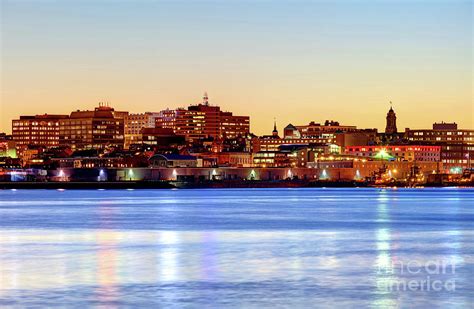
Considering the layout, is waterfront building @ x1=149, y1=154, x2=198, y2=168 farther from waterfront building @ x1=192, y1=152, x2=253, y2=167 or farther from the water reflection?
the water reflection

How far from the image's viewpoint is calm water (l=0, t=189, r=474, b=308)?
20172mm

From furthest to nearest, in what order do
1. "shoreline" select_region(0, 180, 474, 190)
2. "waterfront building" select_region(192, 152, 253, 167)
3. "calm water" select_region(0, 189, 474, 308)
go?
1. "waterfront building" select_region(192, 152, 253, 167)
2. "shoreline" select_region(0, 180, 474, 190)
3. "calm water" select_region(0, 189, 474, 308)

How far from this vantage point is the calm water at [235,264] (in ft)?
66.2

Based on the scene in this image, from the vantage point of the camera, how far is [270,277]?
2330 cm

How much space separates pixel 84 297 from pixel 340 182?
440 feet

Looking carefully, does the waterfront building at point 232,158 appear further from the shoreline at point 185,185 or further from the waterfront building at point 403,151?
the shoreline at point 185,185

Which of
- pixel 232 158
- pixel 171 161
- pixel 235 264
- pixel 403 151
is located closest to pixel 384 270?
pixel 235 264

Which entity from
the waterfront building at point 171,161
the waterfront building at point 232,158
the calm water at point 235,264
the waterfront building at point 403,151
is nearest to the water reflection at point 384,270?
the calm water at point 235,264

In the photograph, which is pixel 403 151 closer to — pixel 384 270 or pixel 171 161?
pixel 171 161

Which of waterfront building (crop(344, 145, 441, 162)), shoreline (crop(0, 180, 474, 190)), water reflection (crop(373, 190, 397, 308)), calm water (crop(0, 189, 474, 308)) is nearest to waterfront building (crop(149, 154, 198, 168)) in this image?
shoreline (crop(0, 180, 474, 190))

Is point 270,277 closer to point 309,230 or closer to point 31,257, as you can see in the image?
point 31,257

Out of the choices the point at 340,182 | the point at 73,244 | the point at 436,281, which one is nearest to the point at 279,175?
the point at 340,182

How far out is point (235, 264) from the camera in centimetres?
2605

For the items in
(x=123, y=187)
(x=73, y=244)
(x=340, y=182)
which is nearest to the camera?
(x=73, y=244)
